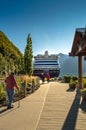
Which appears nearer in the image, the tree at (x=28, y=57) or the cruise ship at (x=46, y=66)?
the tree at (x=28, y=57)

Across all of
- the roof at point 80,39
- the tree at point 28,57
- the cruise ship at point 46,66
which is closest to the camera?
the roof at point 80,39

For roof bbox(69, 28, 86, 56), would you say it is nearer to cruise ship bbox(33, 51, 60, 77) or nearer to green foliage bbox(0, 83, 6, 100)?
green foliage bbox(0, 83, 6, 100)

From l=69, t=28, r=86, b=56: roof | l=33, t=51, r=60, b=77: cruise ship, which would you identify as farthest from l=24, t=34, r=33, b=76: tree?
l=69, t=28, r=86, b=56: roof

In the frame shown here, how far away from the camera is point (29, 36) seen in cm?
5619

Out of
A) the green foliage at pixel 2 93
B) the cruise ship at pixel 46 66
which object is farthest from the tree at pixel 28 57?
the green foliage at pixel 2 93

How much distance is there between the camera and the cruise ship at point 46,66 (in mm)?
82537

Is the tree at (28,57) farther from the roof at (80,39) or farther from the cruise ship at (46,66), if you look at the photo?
the roof at (80,39)

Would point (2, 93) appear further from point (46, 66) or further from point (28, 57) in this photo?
point (46, 66)

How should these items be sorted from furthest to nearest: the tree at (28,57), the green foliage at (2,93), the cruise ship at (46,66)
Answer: the cruise ship at (46,66), the tree at (28,57), the green foliage at (2,93)

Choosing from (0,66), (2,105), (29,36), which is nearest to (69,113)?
(2,105)

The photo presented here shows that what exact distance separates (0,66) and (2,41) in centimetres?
2936

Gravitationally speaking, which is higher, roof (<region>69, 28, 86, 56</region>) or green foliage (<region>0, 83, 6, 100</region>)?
roof (<region>69, 28, 86, 56</region>)

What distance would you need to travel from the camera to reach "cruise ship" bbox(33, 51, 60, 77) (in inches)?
3250

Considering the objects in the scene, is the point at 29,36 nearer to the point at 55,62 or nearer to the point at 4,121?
the point at 55,62
